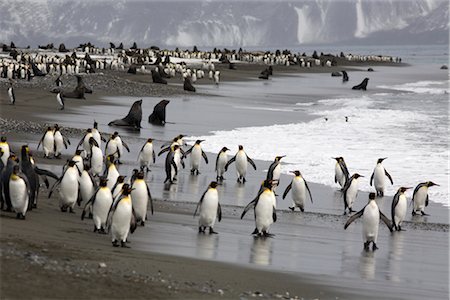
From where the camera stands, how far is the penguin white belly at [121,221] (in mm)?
8281

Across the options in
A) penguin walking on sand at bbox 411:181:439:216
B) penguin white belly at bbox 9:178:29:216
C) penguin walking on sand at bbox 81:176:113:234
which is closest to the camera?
penguin white belly at bbox 9:178:29:216

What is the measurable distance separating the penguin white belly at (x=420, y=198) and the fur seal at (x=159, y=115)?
395 inches

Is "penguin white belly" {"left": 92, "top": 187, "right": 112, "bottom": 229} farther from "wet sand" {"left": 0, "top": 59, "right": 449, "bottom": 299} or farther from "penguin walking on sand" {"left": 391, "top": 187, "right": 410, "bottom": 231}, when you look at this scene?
"penguin walking on sand" {"left": 391, "top": 187, "right": 410, "bottom": 231}

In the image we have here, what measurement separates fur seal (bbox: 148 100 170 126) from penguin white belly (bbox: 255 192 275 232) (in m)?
11.4

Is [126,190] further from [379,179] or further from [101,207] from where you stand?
[379,179]

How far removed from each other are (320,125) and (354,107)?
306 inches

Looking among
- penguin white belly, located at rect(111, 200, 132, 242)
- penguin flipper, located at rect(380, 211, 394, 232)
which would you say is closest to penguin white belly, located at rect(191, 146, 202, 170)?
penguin flipper, located at rect(380, 211, 394, 232)

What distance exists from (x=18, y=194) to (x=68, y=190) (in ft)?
4.02

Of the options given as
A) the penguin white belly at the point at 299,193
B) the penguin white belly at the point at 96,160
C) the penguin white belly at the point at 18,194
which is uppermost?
the penguin white belly at the point at 96,160

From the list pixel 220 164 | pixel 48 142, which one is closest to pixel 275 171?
pixel 220 164

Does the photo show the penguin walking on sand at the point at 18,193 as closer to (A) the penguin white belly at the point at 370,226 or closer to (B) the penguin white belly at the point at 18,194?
(B) the penguin white belly at the point at 18,194

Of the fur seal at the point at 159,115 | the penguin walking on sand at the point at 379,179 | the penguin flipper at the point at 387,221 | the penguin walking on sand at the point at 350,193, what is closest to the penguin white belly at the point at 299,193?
the penguin walking on sand at the point at 350,193

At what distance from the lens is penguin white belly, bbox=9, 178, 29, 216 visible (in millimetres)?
8650

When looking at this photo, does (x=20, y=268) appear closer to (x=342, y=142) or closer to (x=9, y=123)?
(x=9, y=123)
